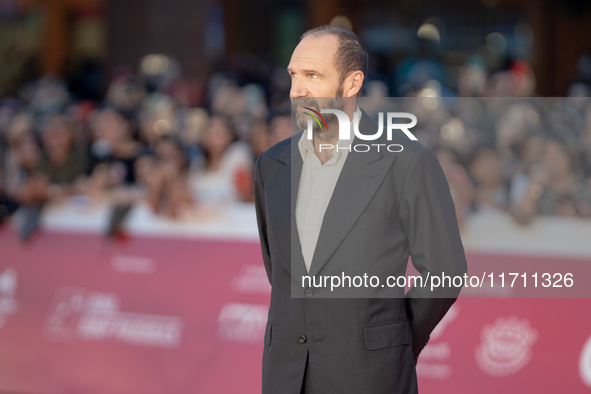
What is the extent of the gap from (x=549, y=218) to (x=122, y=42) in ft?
25.9

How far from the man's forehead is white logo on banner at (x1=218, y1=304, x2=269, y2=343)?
9.10 ft

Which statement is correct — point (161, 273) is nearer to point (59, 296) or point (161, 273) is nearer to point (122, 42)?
point (59, 296)

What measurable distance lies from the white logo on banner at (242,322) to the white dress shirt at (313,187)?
2.53 metres

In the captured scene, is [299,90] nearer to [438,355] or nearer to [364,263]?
[364,263]

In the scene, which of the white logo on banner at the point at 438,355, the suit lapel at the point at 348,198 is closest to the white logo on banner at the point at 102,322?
the white logo on banner at the point at 438,355

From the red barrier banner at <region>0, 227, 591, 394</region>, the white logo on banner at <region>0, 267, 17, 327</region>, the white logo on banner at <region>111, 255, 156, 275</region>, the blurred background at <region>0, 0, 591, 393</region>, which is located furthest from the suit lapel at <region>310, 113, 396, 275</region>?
the white logo on banner at <region>0, 267, 17, 327</region>

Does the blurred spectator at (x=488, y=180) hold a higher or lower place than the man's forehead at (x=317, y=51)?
lower

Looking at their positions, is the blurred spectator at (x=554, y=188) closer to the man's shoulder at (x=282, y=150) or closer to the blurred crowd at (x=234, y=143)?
the blurred crowd at (x=234, y=143)

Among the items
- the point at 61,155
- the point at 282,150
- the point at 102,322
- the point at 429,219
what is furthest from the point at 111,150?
the point at 429,219

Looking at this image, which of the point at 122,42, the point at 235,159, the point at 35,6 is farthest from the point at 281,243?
the point at 35,6

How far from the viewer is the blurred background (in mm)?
4168

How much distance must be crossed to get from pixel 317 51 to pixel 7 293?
13.0ft

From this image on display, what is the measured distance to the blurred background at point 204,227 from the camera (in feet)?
13.7

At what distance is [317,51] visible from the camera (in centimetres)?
198
